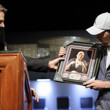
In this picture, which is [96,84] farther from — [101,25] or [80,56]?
[101,25]

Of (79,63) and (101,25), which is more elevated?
(101,25)

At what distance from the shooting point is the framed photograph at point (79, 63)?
5.00ft

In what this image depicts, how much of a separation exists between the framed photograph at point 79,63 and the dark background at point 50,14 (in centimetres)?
202

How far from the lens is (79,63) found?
5.14ft

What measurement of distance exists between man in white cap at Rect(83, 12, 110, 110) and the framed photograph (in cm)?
5

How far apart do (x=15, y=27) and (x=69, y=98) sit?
1.69 m

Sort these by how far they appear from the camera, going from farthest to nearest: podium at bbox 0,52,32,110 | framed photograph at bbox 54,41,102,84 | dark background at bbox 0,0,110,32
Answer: dark background at bbox 0,0,110,32
framed photograph at bbox 54,41,102,84
podium at bbox 0,52,32,110

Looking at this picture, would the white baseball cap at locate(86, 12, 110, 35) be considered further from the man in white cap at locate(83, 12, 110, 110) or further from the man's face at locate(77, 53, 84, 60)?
the man's face at locate(77, 53, 84, 60)

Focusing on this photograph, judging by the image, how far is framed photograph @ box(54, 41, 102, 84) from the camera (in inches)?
60.0

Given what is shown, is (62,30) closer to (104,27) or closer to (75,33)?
(75,33)

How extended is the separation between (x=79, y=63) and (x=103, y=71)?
0.20m

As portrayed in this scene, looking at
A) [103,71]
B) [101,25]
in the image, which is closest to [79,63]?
[103,71]

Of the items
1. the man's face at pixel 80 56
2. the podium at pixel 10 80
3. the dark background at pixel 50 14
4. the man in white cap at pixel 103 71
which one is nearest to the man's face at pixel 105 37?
the man in white cap at pixel 103 71

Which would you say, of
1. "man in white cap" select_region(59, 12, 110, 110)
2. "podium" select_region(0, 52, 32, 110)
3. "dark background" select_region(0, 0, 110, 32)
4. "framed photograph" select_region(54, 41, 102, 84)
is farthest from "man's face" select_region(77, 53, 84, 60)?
"dark background" select_region(0, 0, 110, 32)
